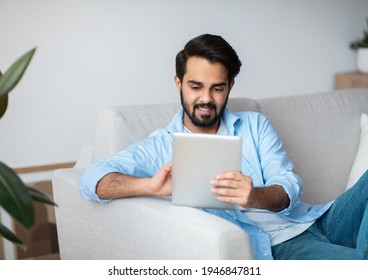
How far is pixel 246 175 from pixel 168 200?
0.32m

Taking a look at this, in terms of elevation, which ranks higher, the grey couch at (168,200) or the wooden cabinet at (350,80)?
the wooden cabinet at (350,80)

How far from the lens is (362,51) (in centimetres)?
429

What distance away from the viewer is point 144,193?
218 cm

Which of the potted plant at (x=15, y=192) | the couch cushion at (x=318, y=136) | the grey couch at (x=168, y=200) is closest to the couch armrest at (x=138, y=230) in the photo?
the grey couch at (x=168, y=200)

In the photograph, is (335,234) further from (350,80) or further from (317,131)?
(350,80)

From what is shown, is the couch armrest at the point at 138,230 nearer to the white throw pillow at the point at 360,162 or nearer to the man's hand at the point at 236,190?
the man's hand at the point at 236,190

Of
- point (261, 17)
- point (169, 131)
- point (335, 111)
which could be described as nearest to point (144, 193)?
point (169, 131)

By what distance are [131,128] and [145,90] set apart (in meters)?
0.98

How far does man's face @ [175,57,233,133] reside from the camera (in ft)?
7.90

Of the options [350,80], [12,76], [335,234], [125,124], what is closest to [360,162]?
[335,234]

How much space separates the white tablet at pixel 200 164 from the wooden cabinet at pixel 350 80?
235 cm

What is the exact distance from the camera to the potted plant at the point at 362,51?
4270 mm
